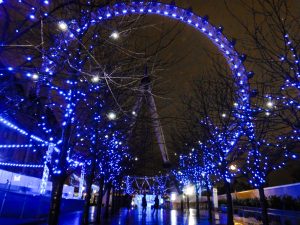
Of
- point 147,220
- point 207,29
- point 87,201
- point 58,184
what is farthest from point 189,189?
point 58,184

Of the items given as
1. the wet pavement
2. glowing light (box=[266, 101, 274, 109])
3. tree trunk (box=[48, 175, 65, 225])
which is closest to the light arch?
glowing light (box=[266, 101, 274, 109])

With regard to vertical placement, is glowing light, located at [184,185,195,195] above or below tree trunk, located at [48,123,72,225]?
above

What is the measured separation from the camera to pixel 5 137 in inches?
805

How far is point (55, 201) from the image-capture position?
29.1 ft

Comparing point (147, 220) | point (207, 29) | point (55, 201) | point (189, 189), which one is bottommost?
point (147, 220)

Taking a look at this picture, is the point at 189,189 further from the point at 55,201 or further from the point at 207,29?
the point at 55,201

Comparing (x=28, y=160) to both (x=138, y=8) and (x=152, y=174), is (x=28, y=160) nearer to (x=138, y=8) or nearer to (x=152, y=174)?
(x=138, y=8)

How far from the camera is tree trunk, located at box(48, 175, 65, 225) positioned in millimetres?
8608

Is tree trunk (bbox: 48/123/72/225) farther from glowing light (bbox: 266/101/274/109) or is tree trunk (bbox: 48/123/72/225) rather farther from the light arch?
glowing light (bbox: 266/101/274/109)

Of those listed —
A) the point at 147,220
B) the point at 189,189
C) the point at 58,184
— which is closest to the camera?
the point at 58,184

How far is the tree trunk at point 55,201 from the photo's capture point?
861cm

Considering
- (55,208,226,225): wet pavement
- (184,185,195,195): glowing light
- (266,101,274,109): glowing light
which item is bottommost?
(55,208,226,225): wet pavement

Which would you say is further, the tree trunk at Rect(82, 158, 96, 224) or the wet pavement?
the wet pavement

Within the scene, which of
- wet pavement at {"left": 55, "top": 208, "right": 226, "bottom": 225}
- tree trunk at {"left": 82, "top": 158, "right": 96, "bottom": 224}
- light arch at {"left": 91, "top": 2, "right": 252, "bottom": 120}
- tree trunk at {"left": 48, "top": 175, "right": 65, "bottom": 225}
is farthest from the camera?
wet pavement at {"left": 55, "top": 208, "right": 226, "bottom": 225}
